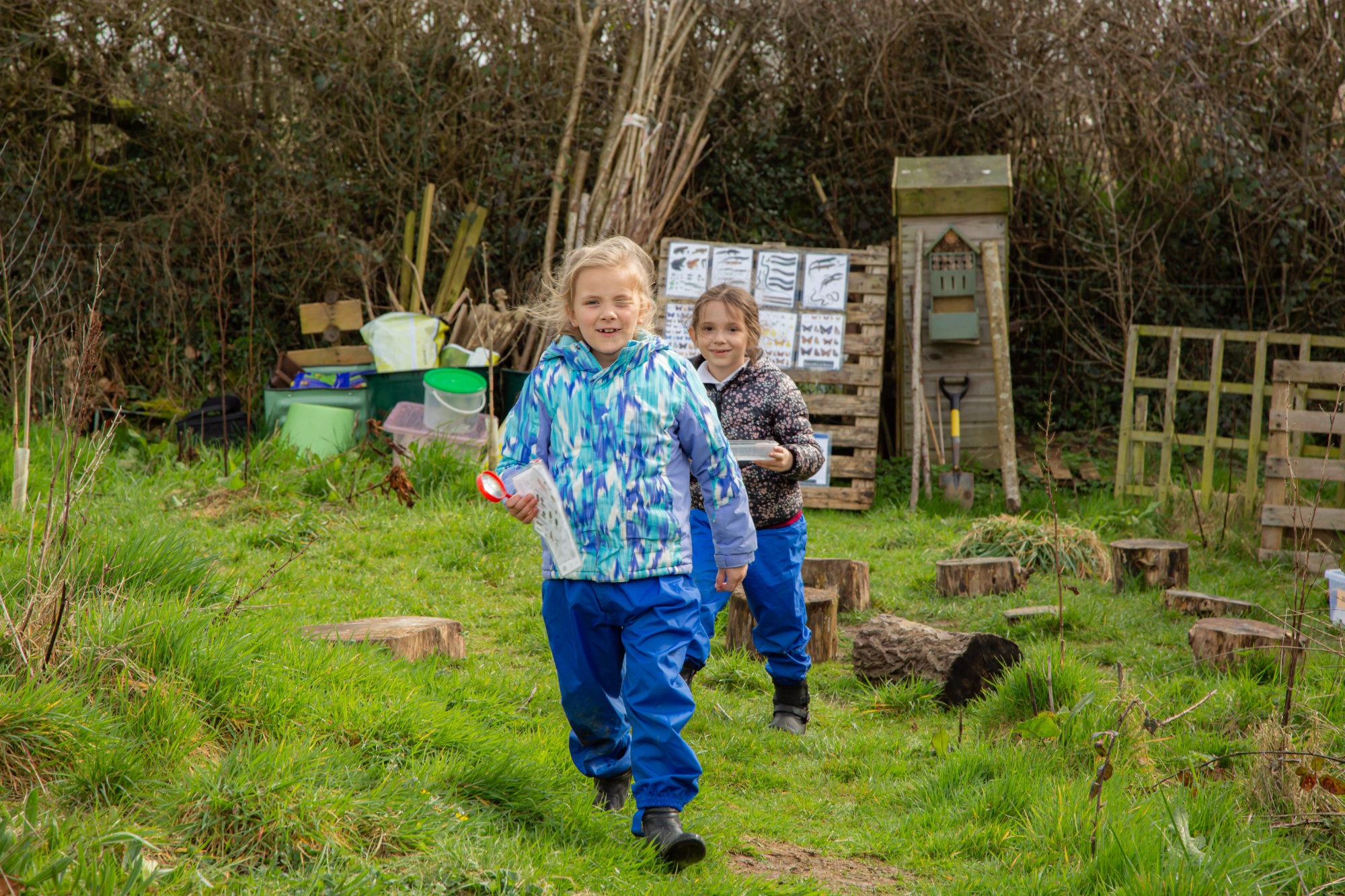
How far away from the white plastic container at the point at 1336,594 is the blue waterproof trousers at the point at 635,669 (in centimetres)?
308

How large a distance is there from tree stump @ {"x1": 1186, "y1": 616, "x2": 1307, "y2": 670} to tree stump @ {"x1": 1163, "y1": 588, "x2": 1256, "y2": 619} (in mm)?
692

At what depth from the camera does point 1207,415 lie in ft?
25.2

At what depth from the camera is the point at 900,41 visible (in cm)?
877

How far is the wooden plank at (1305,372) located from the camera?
616cm

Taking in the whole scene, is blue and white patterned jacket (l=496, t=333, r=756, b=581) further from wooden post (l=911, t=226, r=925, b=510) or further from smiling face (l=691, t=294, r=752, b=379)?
wooden post (l=911, t=226, r=925, b=510)

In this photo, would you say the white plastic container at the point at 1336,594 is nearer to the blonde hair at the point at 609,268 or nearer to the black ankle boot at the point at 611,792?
the black ankle boot at the point at 611,792

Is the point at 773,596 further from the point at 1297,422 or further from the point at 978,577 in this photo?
the point at 1297,422

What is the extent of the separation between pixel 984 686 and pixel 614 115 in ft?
21.0

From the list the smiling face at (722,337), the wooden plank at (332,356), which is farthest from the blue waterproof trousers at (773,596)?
the wooden plank at (332,356)

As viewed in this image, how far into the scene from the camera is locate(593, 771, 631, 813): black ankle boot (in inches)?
114

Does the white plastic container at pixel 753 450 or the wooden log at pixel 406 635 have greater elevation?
the white plastic container at pixel 753 450

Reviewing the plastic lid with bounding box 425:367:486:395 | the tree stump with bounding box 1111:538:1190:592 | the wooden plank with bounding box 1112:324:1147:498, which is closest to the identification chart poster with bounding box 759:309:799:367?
the plastic lid with bounding box 425:367:486:395

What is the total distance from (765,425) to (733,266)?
4.79m

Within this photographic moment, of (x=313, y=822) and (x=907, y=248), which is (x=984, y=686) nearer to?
(x=313, y=822)
